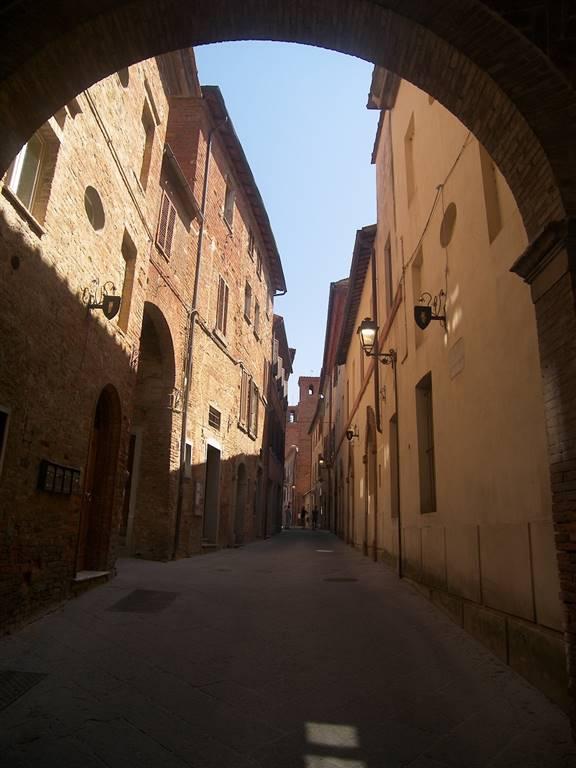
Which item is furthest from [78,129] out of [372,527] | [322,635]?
[372,527]

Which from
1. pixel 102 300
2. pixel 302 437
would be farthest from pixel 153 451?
pixel 302 437

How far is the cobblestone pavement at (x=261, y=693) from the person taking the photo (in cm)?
307

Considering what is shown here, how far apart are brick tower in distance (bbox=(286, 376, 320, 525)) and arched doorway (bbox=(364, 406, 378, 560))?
45850mm

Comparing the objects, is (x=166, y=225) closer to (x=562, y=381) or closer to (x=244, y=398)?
(x=244, y=398)

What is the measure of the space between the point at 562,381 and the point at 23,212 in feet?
15.2

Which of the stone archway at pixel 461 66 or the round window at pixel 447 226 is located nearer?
the stone archway at pixel 461 66

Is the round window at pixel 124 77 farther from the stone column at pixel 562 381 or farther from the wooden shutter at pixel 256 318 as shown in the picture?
the wooden shutter at pixel 256 318

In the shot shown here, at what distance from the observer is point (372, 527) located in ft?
47.1

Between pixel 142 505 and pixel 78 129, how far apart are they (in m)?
7.18

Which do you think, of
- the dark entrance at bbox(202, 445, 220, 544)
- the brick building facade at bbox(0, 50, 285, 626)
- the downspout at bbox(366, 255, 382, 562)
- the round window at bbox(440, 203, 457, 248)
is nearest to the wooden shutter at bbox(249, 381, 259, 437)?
the brick building facade at bbox(0, 50, 285, 626)

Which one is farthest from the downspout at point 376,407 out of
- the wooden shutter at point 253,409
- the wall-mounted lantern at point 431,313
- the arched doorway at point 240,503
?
the wooden shutter at point 253,409

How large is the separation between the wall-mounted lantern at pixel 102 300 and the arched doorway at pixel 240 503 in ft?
37.0

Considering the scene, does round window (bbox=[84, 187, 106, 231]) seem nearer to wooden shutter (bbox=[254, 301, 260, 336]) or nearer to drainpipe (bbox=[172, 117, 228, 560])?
drainpipe (bbox=[172, 117, 228, 560])

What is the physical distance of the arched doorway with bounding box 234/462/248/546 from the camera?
18.3 m
